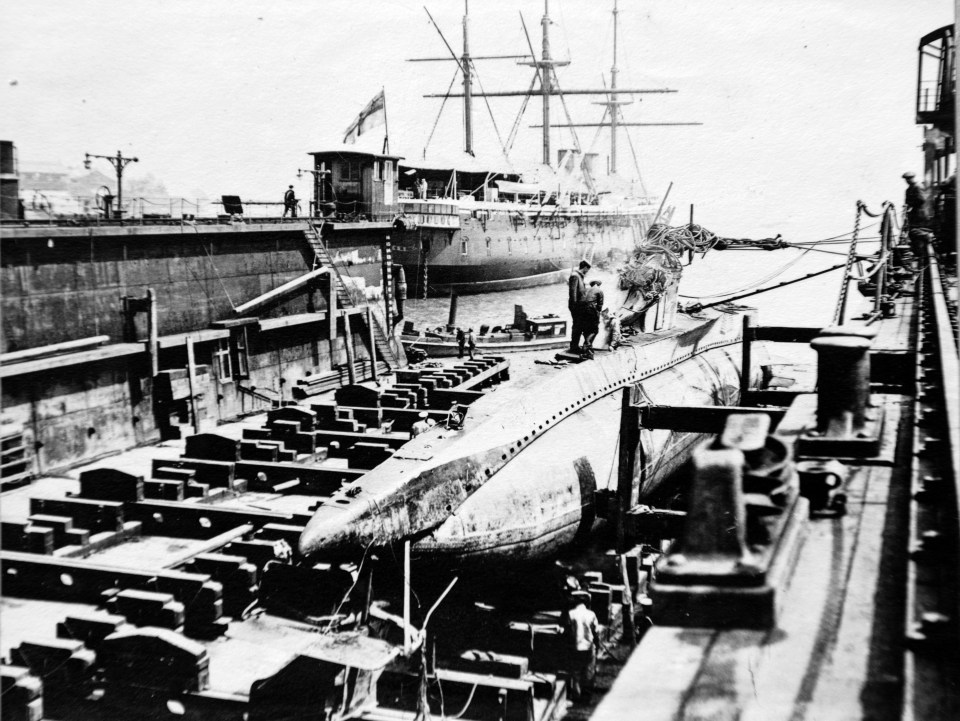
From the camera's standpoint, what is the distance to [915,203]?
2238 cm

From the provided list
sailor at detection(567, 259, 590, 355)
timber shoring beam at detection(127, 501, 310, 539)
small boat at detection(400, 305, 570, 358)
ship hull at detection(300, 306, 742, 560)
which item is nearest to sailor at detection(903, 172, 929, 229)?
ship hull at detection(300, 306, 742, 560)

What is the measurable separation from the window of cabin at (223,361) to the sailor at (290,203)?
7.24 metres

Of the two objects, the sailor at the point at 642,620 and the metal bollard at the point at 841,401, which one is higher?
the metal bollard at the point at 841,401

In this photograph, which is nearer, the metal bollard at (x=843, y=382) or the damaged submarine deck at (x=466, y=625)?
the damaged submarine deck at (x=466, y=625)

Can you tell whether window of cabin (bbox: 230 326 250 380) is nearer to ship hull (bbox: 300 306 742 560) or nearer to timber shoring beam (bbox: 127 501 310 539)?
timber shoring beam (bbox: 127 501 310 539)

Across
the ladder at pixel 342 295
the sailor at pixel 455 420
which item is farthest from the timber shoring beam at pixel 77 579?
the ladder at pixel 342 295

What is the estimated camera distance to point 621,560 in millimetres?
13125

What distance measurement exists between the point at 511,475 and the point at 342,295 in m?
17.2

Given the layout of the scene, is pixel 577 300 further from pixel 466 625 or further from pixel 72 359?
pixel 72 359

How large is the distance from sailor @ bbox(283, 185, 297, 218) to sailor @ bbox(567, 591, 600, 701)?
847 inches

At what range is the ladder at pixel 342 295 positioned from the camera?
2794 centimetres

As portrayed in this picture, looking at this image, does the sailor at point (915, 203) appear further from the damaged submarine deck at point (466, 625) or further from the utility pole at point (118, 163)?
the utility pole at point (118, 163)

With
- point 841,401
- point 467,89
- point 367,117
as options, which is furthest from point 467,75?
point 841,401

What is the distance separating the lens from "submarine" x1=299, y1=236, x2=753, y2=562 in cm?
1156
